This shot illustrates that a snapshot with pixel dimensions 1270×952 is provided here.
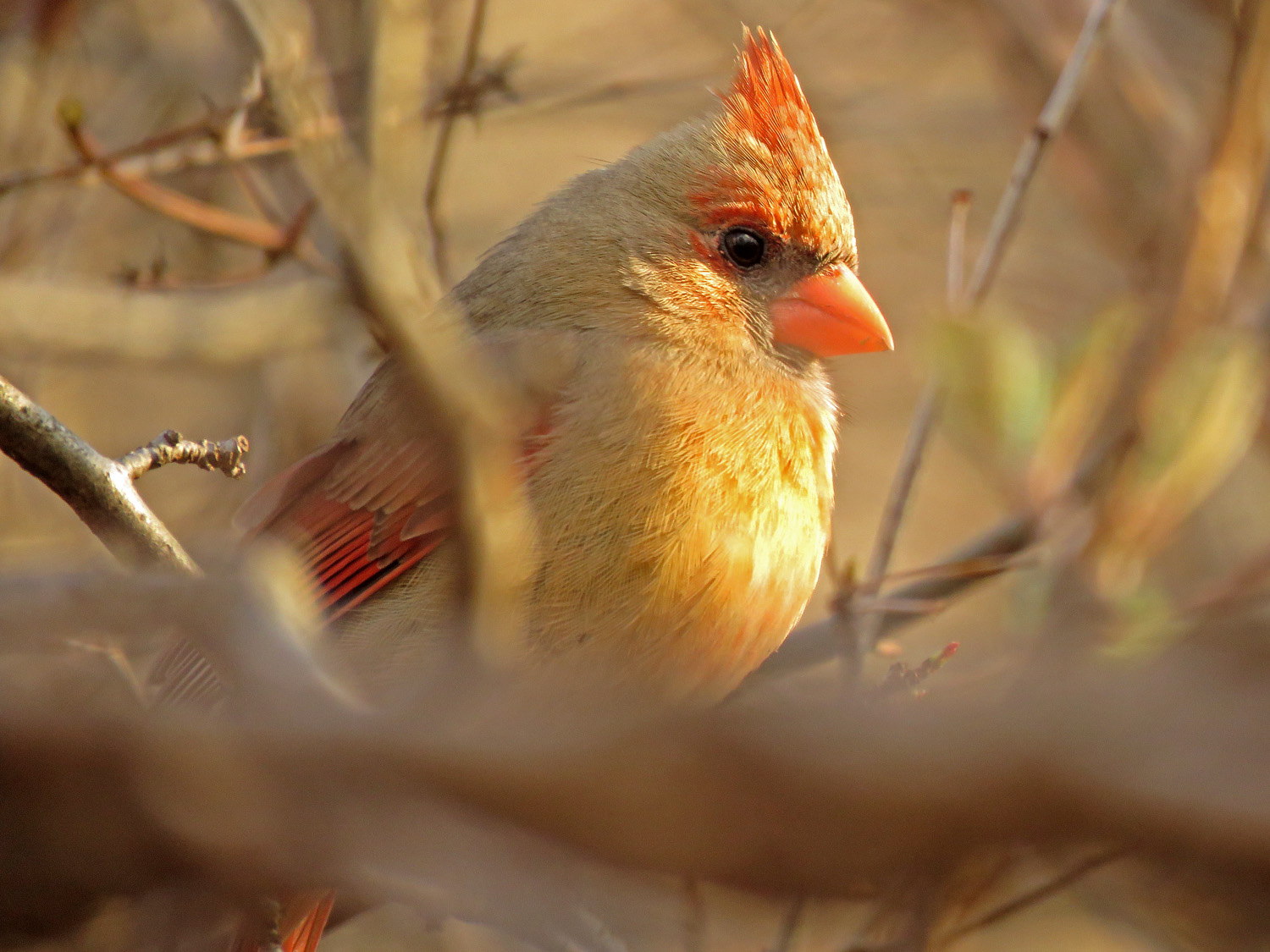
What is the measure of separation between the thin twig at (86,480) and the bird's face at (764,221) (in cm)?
140

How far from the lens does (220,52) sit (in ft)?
14.8

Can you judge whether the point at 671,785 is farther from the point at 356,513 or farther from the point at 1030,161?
the point at 1030,161

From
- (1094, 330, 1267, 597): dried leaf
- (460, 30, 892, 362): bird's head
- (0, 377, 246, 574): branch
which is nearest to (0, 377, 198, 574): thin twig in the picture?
(0, 377, 246, 574): branch

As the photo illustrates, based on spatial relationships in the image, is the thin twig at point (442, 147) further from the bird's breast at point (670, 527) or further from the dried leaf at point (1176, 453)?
the dried leaf at point (1176, 453)

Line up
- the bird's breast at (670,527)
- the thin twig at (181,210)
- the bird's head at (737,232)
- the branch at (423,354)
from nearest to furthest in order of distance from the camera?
the branch at (423,354) → the bird's breast at (670,527) → the bird's head at (737,232) → the thin twig at (181,210)

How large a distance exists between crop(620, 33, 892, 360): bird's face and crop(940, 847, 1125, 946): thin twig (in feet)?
4.84

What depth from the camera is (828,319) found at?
3.13m

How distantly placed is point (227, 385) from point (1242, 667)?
460 centimetres

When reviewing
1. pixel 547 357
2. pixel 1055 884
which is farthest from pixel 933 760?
pixel 547 357

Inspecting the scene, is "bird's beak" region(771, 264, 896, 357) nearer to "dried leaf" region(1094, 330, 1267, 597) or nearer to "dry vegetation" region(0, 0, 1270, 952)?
"dry vegetation" region(0, 0, 1270, 952)

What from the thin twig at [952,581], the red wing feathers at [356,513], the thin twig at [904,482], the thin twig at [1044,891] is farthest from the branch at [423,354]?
the thin twig at [952,581]

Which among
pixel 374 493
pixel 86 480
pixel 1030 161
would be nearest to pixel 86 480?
pixel 86 480

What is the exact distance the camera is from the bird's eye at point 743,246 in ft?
10.2

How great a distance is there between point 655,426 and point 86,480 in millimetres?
A: 1062
